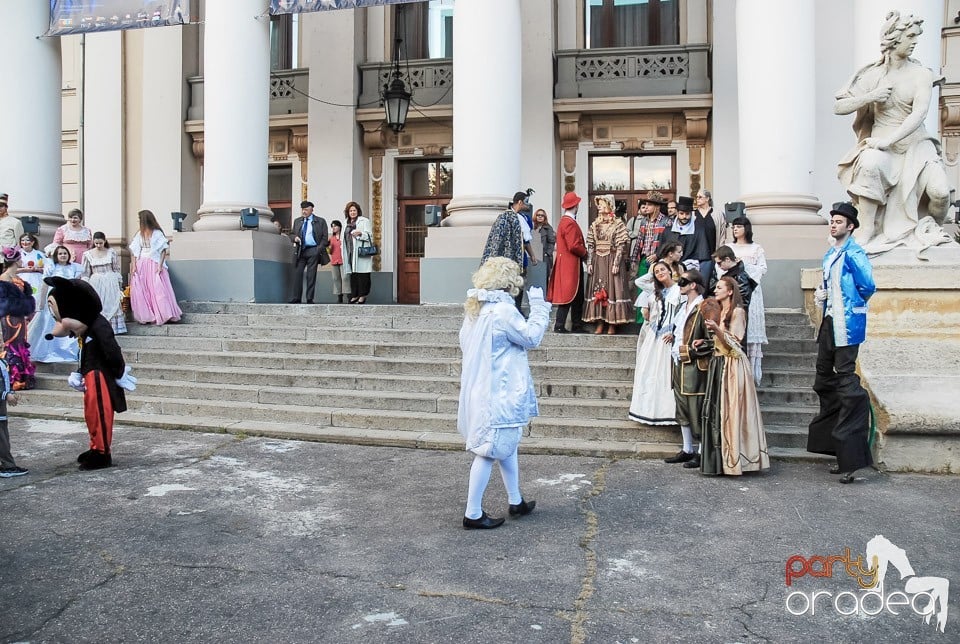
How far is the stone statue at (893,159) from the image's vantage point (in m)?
7.75

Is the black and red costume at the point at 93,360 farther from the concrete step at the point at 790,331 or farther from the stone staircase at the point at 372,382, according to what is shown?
the concrete step at the point at 790,331

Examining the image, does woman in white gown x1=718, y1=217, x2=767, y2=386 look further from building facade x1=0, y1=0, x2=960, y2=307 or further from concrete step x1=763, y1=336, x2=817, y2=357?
building facade x1=0, y1=0, x2=960, y2=307

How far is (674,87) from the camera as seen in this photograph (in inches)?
635

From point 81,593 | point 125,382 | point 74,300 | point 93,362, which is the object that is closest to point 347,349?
point 125,382

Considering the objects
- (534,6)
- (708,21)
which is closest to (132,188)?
(534,6)

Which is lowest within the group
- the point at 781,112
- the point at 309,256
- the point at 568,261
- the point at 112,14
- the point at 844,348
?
the point at 844,348

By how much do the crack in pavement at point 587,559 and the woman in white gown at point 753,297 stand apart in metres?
2.44

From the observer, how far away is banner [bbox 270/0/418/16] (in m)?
11.8

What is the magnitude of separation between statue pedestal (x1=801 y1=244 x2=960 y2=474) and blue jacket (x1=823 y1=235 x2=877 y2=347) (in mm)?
800

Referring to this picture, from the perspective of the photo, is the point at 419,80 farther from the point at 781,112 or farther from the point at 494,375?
the point at 494,375

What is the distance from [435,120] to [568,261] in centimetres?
822

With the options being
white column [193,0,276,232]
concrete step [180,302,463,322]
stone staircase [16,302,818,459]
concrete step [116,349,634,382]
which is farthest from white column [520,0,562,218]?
concrete step [116,349,634,382]

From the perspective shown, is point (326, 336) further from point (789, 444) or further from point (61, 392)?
point (789, 444)

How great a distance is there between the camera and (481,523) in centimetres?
496
